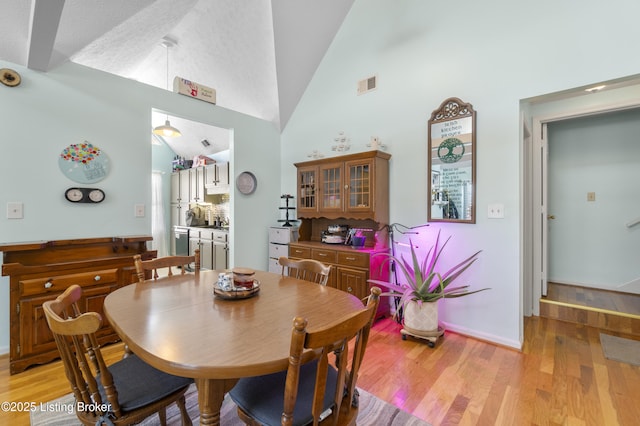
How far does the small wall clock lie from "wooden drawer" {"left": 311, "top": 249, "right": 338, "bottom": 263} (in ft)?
7.33

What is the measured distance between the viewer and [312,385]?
1.19 meters

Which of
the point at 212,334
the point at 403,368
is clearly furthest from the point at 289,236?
the point at 212,334

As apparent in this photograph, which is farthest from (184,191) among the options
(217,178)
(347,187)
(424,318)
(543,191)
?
(543,191)

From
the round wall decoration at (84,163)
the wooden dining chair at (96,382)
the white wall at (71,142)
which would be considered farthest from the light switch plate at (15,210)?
the wooden dining chair at (96,382)

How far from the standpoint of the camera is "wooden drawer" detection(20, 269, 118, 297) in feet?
6.94

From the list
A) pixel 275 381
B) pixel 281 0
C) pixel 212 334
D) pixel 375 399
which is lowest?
pixel 375 399

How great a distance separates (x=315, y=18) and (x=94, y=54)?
2.44m

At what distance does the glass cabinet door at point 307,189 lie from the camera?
3678 millimetres

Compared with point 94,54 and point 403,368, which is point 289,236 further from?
point 94,54

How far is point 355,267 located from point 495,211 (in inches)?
56.2

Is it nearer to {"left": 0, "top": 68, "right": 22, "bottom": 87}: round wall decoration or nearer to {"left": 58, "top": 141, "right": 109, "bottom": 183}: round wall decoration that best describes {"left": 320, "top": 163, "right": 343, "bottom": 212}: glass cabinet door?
{"left": 58, "top": 141, "right": 109, "bottom": 183}: round wall decoration

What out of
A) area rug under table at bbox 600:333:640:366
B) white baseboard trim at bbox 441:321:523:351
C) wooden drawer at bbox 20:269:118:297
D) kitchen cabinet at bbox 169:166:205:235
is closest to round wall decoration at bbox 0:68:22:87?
wooden drawer at bbox 20:269:118:297

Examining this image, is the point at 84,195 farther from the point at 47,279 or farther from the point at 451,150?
the point at 451,150

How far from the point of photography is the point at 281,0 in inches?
124
